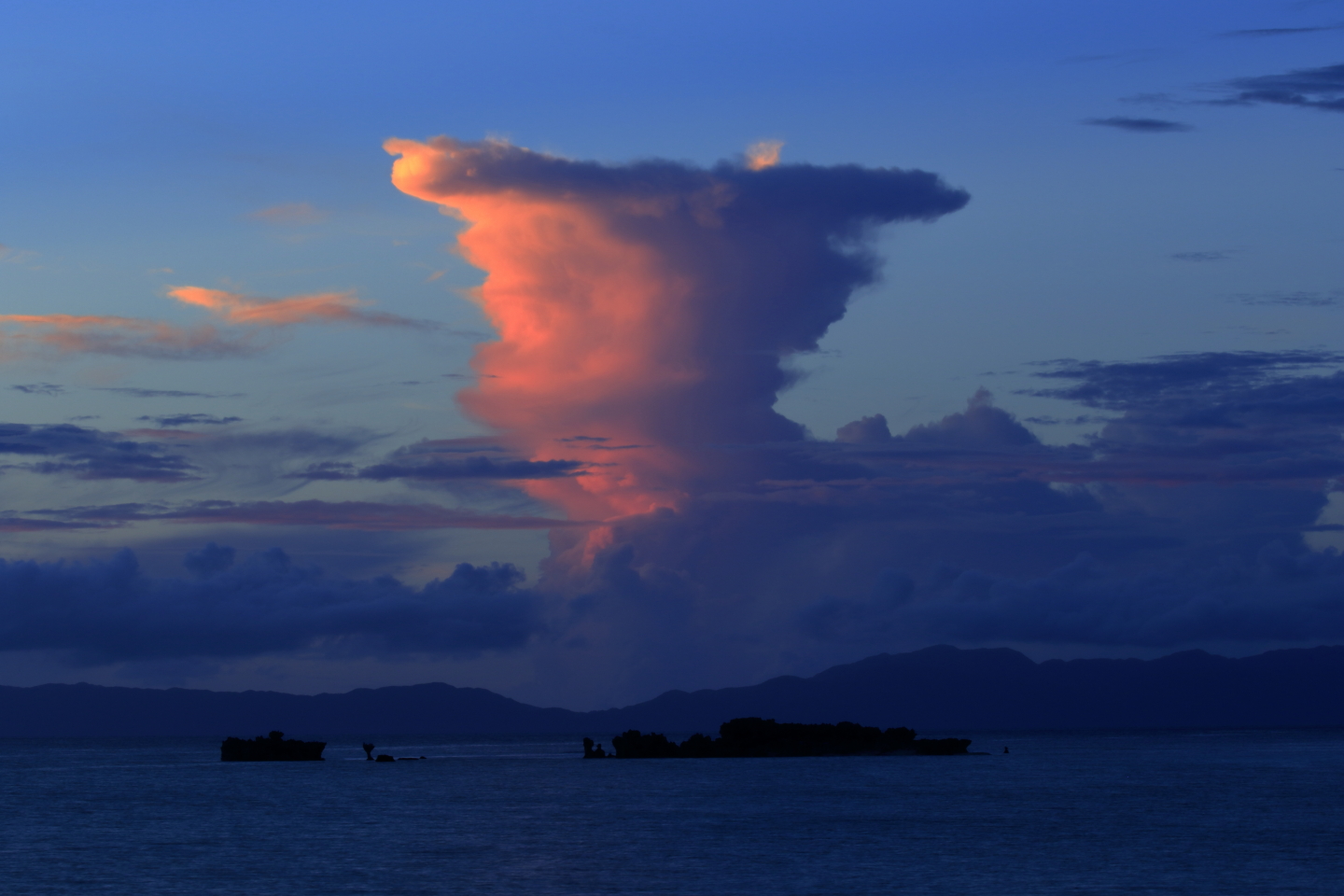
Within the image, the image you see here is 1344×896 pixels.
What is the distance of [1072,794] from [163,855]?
271ft

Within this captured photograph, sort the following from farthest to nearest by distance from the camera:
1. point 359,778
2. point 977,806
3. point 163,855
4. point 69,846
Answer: point 359,778
point 977,806
point 69,846
point 163,855

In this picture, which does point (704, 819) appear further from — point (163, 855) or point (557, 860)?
point (163, 855)

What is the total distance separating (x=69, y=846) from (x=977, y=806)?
7007 cm

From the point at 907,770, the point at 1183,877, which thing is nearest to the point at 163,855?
the point at 1183,877

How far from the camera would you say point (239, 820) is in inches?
4262

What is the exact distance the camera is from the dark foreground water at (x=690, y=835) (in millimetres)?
70375

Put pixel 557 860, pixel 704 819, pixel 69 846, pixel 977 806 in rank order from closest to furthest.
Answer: pixel 557 860 → pixel 69 846 → pixel 704 819 → pixel 977 806

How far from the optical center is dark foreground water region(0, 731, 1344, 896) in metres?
70.4

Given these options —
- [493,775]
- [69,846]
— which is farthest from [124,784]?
[69,846]

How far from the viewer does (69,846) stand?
293ft

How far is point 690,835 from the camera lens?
9212 centimetres

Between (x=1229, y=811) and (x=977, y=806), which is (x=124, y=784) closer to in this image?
(x=977, y=806)

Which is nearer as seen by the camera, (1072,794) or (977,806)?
(977,806)

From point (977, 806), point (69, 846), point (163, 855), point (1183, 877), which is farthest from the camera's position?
point (977, 806)
